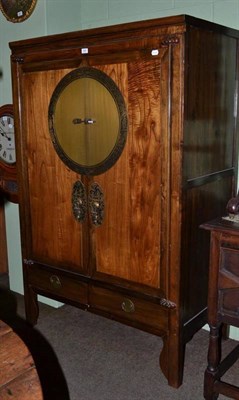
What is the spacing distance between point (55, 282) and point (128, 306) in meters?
0.56

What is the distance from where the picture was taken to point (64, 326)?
291 cm

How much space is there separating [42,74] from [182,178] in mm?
1049

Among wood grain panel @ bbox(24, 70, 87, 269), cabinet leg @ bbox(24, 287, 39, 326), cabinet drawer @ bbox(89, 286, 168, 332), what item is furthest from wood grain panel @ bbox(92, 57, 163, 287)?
cabinet leg @ bbox(24, 287, 39, 326)

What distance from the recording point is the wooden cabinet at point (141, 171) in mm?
2055

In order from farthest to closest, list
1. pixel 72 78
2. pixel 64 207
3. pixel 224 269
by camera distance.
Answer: pixel 64 207, pixel 72 78, pixel 224 269

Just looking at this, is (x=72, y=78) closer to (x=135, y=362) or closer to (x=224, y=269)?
(x=224, y=269)

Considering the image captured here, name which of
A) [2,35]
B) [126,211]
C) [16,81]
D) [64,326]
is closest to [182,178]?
[126,211]

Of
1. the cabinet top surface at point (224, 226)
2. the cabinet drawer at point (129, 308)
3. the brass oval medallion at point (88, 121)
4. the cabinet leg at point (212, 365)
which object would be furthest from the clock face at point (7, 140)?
the cabinet leg at point (212, 365)

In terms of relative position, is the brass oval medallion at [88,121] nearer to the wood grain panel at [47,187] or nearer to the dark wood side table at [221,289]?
the wood grain panel at [47,187]

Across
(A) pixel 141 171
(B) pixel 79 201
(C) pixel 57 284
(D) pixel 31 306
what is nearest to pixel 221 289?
(A) pixel 141 171

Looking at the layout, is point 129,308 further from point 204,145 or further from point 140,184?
point 204,145

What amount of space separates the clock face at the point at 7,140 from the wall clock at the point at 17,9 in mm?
670

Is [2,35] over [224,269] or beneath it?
over

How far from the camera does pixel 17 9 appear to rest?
9.83ft
